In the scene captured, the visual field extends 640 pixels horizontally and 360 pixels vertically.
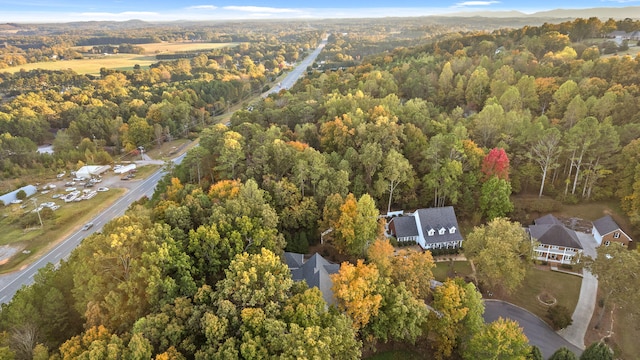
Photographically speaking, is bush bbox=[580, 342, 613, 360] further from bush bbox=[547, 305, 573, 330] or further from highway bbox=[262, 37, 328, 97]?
highway bbox=[262, 37, 328, 97]

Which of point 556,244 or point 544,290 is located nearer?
point 544,290

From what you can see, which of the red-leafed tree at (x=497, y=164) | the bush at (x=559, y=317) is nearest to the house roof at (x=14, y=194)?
the red-leafed tree at (x=497, y=164)

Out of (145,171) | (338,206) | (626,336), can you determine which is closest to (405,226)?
(338,206)

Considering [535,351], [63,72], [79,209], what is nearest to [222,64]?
[63,72]

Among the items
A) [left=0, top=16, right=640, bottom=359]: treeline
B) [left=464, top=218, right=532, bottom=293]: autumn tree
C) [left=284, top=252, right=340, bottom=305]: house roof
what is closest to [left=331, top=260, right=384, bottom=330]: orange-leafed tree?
[left=0, top=16, right=640, bottom=359]: treeline

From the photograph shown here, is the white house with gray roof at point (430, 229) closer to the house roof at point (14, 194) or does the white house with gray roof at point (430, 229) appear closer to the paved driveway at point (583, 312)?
the paved driveway at point (583, 312)

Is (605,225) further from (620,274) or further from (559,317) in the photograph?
(559,317)
